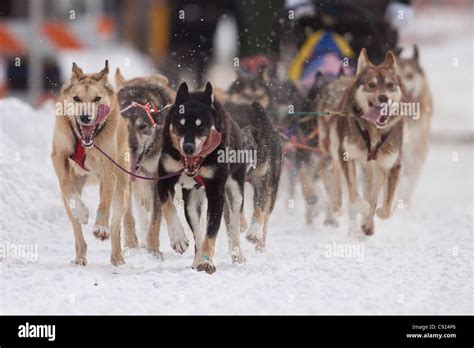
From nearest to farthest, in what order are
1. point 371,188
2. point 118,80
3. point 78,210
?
point 78,210, point 118,80, point 371,188

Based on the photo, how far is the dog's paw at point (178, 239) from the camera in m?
5.39

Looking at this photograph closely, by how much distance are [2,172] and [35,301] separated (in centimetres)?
221

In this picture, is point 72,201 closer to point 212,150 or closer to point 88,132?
point 88,132

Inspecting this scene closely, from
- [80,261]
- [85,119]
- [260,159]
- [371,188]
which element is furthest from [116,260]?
[371,188]

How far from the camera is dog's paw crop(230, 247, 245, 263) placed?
5656 millimetres

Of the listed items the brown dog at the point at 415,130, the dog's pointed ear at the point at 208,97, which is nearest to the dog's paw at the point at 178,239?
the dog's pointed ear at the point at 208,97

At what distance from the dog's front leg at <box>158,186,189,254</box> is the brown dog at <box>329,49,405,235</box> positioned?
5.46 ft

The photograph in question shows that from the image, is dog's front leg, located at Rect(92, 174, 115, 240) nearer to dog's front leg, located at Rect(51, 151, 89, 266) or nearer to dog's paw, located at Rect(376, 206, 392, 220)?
dog's front leg, located at Rect(51, 151, 89, 266)

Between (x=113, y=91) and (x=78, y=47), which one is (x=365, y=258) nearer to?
(x=113, y=91)

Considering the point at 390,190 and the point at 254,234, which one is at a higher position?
the point at 390,190

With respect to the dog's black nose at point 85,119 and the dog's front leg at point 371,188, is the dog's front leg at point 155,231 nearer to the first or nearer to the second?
the dog's black nose at point 85,119

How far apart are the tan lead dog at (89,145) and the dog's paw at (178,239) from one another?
307 millimetres

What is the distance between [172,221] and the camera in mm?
5406

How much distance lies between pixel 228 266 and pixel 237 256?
156 millimetres
